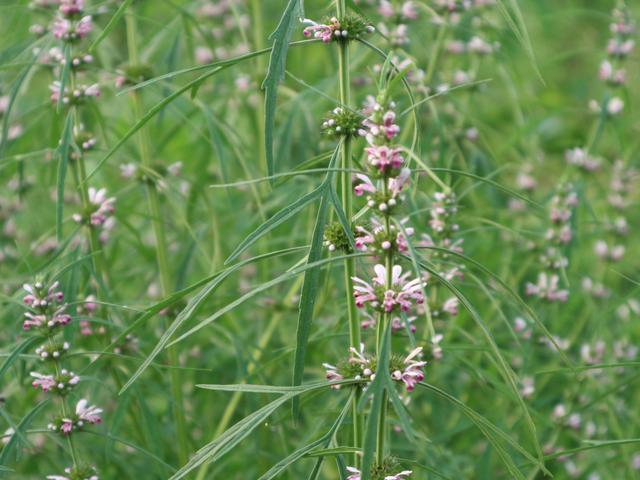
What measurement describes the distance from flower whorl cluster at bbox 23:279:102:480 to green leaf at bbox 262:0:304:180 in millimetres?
523

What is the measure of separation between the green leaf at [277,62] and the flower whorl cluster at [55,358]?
523 millimetres

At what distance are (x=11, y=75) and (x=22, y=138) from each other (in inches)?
21.2

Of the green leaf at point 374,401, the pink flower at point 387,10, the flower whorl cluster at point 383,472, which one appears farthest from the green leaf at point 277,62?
the pink flower at point 387,10

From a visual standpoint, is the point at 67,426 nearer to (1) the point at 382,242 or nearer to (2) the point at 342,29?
(1) the point at 382,242

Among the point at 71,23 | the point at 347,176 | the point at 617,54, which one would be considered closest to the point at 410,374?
the point at 347,176

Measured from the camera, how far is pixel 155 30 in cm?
241

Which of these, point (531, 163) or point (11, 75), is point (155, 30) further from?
point (531, 163)

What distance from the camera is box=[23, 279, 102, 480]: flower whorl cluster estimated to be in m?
1.49

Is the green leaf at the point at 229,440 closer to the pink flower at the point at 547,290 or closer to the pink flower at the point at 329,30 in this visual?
the pink flower at the point at 329,30

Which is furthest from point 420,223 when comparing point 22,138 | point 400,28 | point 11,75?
point 11,75

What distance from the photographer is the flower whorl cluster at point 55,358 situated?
58.7 inches

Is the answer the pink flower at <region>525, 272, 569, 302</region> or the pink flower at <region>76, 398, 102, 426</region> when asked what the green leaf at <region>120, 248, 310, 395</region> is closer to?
the pink flower at <region>76, 398, 102, 426</region>

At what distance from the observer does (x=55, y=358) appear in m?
1.54

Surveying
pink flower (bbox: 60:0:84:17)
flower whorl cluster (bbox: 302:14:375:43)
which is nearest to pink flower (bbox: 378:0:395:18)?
pink flower (bbox: 60:0:84:17)
